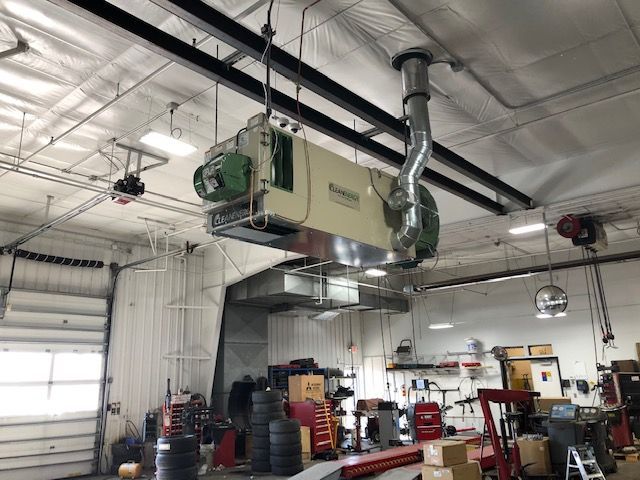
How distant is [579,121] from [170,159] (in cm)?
494

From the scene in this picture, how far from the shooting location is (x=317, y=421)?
373 inches

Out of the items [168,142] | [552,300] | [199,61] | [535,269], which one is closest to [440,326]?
[535,269]

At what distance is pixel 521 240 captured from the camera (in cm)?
1019

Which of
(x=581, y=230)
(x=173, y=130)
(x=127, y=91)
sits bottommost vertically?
(x=581, y=230)

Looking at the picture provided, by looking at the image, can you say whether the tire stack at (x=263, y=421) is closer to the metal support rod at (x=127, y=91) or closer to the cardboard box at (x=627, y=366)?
the metal support rod at (x=127, y=91)

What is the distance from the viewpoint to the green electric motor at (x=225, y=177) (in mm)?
2455

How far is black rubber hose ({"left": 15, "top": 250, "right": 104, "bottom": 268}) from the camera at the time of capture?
26.8 ft

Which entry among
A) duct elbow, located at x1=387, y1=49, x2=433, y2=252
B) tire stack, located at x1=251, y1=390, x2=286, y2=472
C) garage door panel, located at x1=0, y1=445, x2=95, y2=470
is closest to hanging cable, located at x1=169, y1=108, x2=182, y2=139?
duct elbow, located at x1=387, y1=49, x2=433, y2=252

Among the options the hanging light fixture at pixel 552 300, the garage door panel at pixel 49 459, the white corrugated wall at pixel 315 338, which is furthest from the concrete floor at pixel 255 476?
the white corrugated wall at pixel 315 338

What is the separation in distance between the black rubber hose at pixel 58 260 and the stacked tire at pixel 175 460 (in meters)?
3.89

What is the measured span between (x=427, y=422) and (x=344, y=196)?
26.1ft

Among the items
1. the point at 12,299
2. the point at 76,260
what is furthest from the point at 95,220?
the point at 12,299

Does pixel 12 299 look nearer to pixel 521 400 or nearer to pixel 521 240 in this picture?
pixel 521 400

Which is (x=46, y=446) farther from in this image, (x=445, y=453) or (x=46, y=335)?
(x=445, y=453)
